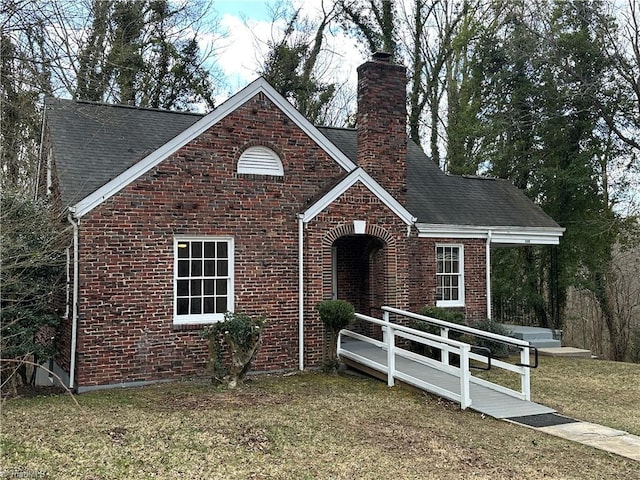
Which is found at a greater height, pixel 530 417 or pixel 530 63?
pixel 530 63

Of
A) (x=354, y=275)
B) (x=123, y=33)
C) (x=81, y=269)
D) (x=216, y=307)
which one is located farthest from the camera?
(x=123, y=33)

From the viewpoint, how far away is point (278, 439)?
7645mm

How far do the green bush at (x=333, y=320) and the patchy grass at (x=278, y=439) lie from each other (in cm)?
150

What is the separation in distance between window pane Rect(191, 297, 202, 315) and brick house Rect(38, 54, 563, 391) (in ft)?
0.09

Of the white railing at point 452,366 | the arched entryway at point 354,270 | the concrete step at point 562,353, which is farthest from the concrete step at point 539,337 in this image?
the white railing at point 452,366

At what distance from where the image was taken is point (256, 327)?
35.1 ft

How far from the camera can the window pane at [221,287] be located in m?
11.9

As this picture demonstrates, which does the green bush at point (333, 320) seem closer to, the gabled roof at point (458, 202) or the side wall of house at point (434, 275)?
the side wall of house at point (434, 275)

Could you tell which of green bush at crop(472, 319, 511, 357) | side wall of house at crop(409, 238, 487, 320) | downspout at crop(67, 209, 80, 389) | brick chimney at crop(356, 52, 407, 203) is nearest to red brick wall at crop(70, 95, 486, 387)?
downspout at crop(67, 209, 80, 389)

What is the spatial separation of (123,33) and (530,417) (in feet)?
61.4

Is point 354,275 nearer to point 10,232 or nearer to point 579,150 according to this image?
point 10,232

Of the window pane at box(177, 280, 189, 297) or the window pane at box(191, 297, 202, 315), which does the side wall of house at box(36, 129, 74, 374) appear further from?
the window pane at box(191, 297, 202, 315)

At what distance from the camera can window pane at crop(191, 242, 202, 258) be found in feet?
38.4

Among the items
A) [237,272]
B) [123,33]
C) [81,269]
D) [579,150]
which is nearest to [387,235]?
[237,272]
